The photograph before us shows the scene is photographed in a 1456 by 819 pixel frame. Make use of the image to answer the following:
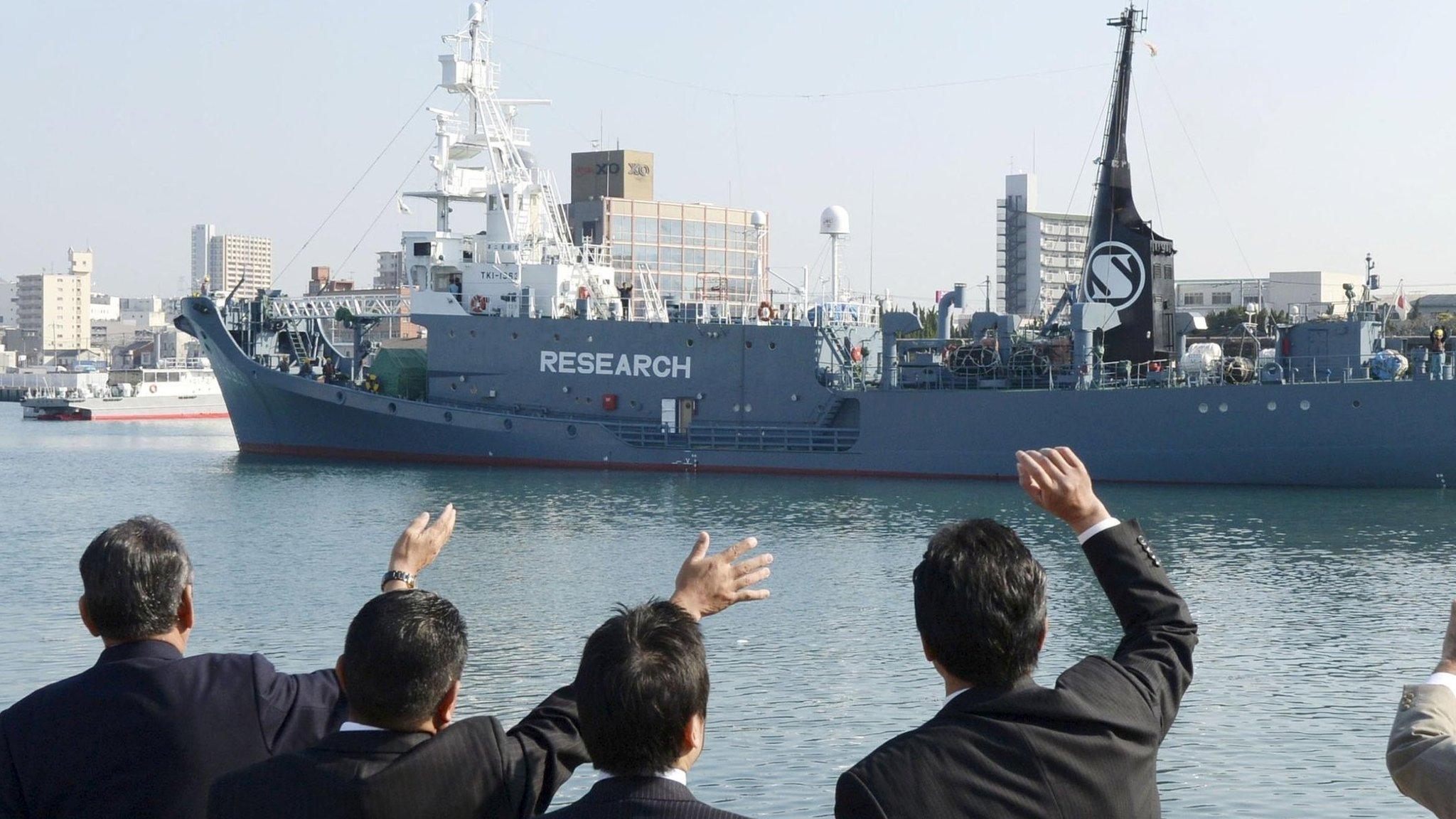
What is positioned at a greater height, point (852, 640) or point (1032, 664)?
point (1032, 664)

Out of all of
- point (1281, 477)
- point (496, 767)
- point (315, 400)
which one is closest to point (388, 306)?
point (315, 400)

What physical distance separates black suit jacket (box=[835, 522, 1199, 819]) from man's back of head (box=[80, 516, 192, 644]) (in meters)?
1.54

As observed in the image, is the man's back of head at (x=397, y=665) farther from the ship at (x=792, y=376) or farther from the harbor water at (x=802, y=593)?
the ship at (x=792, y=376)

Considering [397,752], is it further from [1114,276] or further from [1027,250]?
[1027,250]

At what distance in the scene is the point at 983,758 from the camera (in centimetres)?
250

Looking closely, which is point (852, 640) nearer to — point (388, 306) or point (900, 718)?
point (900, 718)

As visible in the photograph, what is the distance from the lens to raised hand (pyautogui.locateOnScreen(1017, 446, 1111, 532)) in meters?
2.77

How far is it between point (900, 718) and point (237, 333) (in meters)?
25.2

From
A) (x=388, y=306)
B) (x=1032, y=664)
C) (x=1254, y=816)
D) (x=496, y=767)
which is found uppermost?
(x=388, y=306)

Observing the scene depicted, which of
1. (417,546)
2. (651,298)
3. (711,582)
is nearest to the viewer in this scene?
(711,582)

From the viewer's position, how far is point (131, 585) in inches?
122

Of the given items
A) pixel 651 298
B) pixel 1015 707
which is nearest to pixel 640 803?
pixel 1015 707

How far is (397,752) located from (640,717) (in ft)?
1.81

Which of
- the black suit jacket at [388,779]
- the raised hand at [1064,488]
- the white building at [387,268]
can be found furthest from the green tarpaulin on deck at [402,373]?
the white building at [387,268]
